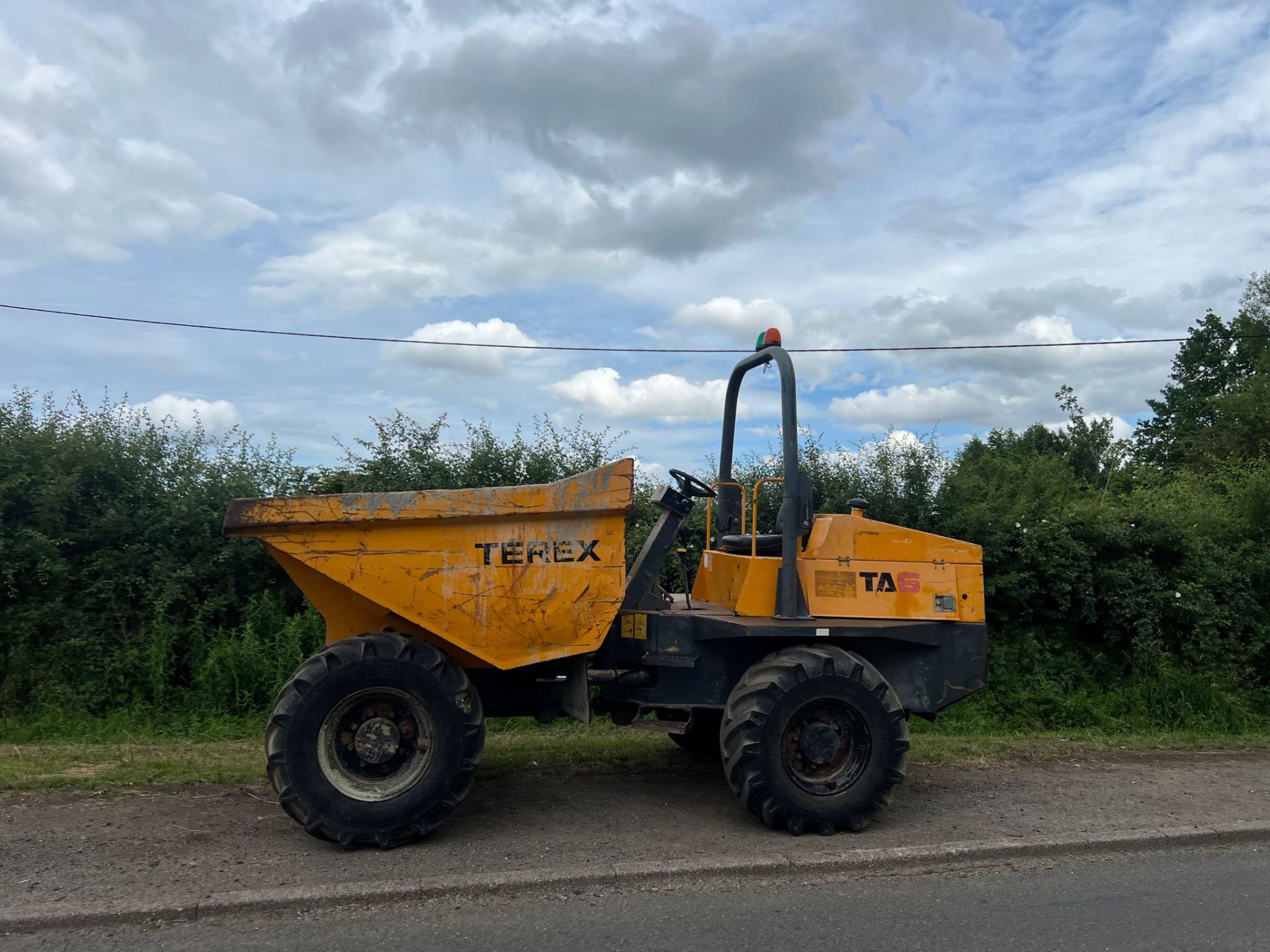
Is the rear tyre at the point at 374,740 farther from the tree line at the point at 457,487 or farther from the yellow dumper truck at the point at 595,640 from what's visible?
the tree line at the point at 457,487

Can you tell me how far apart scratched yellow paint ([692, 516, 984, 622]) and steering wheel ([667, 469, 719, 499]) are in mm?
480

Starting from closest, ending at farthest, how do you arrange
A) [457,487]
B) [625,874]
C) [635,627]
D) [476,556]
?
[625,874], [476,556], [635,627], [457,487]

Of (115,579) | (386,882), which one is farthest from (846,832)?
(115,579)

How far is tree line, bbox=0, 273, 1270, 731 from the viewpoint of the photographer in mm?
9117

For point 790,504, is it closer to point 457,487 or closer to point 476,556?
point 476,556

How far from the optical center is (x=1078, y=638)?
442 inches

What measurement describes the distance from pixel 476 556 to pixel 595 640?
858mm

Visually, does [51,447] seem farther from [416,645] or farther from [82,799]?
[416,645]

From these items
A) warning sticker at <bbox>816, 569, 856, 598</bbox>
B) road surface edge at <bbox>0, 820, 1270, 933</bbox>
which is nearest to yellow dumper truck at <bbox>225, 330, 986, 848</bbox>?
warning sticker at <bbox>816, 569, 856, 598</bbox>

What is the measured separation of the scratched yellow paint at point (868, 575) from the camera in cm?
636

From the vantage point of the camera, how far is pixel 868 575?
6477mm

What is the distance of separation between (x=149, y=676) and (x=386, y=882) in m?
5.38

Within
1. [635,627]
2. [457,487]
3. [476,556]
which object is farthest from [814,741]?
[457,487]

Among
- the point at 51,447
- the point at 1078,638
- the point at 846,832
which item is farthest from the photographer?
the point at 1078,638
